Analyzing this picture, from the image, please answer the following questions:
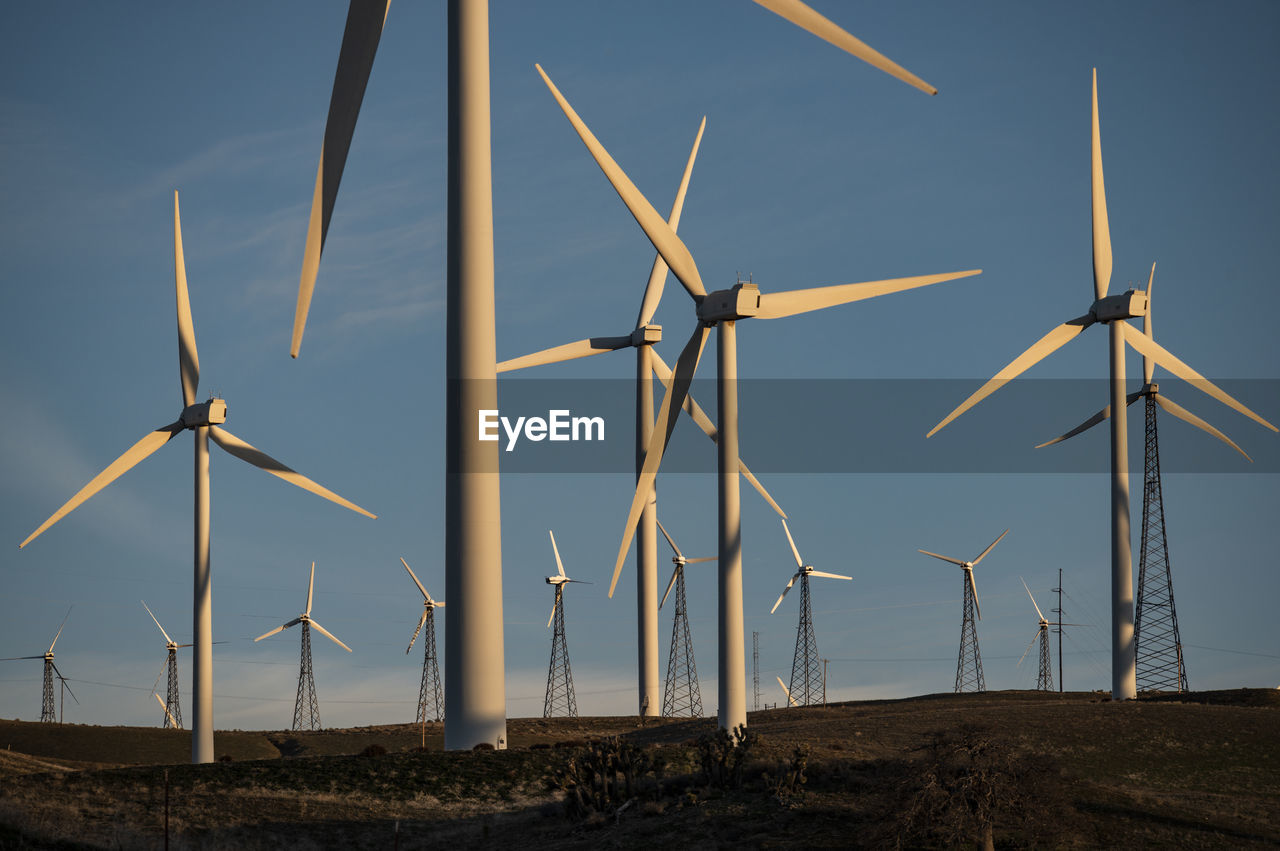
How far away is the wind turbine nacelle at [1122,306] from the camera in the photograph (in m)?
76.9

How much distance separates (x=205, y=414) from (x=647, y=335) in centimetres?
2544

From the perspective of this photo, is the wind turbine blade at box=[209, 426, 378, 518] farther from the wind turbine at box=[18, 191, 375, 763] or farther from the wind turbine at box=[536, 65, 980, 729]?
the wind turbine at box=[536, 65, 980, 729]

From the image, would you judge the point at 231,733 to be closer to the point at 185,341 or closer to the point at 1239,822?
the point at 185,341

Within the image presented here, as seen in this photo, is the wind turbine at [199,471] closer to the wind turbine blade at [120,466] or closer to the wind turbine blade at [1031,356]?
the wind turbine blade at [120,466]

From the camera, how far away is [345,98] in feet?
161

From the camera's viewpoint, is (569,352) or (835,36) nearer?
(835,36)

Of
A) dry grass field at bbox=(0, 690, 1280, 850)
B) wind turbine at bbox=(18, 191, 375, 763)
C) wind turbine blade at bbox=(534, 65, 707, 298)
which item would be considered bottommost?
dry grass field at bbox=(0, 690, 1280, 850)

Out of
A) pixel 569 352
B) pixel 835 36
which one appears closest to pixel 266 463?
pixel 569 352

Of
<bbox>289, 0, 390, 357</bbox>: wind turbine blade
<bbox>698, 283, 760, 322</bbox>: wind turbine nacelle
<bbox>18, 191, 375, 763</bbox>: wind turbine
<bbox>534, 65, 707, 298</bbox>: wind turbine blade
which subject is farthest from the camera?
<bbox>18, 191, 375, 763</bbox>: wind turbine

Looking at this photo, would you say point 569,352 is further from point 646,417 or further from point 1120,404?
point 1120,404

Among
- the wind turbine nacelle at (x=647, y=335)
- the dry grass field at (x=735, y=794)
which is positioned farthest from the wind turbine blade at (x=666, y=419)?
the wind turbine nacelle at (x=647, y=335)

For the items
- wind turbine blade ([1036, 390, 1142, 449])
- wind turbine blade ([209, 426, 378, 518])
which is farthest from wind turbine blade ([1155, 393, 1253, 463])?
wind turbine blade ([209, 426, 378, 518])

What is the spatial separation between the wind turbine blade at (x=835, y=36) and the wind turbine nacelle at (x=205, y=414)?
130ft

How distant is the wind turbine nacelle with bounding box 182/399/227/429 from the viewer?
74.2 m
